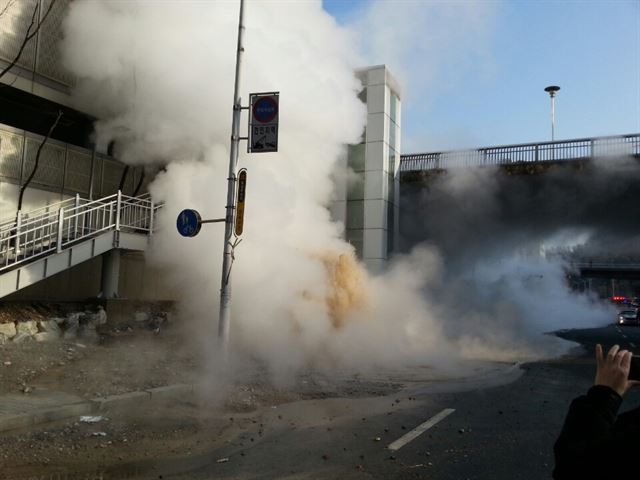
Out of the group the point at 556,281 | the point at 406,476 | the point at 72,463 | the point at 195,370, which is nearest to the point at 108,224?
the point at 195,370

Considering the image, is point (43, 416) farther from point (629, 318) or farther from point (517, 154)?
point (629, 318)

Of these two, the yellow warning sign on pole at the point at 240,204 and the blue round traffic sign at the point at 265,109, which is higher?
the blue round traffic sign at the point at 265,109

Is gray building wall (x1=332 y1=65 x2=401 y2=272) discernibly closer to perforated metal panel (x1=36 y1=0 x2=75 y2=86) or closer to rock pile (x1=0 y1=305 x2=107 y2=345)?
rock pile (x1=0 y1=305 x2=107 y2=345)

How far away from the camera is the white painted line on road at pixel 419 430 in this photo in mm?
4234

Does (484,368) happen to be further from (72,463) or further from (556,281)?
(556,281)

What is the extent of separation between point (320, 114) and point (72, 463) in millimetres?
6740

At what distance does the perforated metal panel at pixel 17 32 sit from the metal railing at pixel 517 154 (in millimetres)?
8520

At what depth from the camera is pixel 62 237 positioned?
336 inches

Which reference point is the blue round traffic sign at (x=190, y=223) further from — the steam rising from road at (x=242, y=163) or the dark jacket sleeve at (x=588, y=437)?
the dark jacket sleeve at (x=588, y=437)

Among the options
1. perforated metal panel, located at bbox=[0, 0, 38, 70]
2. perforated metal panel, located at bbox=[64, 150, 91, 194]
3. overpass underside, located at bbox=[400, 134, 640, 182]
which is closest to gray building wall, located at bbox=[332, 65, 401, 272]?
overpass underside, located at bbox=[400, 134, 640, 182]

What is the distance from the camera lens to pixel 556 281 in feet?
90.4

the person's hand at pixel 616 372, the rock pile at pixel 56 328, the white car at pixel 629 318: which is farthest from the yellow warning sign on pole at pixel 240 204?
the white car at pixel 629 318

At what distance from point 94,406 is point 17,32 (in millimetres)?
6806

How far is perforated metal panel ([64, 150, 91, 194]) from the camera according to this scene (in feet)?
32.5
